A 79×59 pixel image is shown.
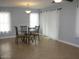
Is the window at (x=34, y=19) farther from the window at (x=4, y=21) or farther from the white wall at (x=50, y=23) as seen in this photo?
the window at (x=4, y=21)

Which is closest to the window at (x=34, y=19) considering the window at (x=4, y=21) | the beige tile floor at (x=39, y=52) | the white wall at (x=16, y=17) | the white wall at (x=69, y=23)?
the white wall at (x=16, y=17)

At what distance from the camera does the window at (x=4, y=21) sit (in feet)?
29.2

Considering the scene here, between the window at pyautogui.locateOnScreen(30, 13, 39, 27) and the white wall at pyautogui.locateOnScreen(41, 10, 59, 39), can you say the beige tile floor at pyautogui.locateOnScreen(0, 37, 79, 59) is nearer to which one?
the white wall at pyautogui.locateOnScreen(41, 10, 59, 39)

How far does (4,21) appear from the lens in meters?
9.03

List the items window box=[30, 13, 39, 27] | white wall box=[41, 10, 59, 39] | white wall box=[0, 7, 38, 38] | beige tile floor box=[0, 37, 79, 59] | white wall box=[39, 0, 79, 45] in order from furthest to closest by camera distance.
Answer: window box=[30, 13, 39, 27] → white wall box=[0, 7, 38, 38] → white wall box=[41, 10, 59, 39] → white wall box=[39, 0, 79, 45] → beige tile floor box=[0, 37, 79, 59]

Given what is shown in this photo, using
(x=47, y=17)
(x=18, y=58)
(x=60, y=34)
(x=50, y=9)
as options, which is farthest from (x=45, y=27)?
(x=18, y=58)

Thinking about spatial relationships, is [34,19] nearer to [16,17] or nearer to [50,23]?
[16,17]

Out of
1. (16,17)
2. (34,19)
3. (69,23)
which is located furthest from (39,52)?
(34,19)

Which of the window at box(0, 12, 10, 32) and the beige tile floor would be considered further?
the window at box(0, 12, 10, 32)

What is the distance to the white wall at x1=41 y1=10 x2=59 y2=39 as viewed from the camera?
8.32m

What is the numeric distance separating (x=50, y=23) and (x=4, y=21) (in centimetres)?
356

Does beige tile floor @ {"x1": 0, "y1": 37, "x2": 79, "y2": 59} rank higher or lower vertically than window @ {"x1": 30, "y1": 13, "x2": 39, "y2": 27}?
lower

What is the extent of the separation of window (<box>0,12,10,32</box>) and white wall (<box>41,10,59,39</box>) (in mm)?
2971

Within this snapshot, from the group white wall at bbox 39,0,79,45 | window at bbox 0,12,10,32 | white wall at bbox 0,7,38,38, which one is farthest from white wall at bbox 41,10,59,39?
window at bbox 0,12,10,32
